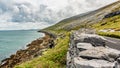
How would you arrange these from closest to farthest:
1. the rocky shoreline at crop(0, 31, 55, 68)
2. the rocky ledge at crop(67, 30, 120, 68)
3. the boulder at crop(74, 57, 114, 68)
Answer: the boulder at crop(74, 57, 114, 68) < the rocky ledge at crop(67, 30, 120, 68) < the rocky shoreline at crop(0, 31, 55, 68)

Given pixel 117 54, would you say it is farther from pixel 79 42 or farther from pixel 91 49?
pixel 79 42

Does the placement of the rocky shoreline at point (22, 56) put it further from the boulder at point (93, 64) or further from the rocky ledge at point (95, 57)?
the boulder at point (93, 64)

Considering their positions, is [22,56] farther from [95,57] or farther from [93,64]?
[93,64]

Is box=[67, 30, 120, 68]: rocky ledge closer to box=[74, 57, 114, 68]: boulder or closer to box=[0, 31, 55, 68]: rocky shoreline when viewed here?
box=[74, 57, 114, 68]: boulder

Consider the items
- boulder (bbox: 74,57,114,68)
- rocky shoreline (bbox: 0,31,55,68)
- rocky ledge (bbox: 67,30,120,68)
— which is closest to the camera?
boulder (bbox: 74,57,114,68)

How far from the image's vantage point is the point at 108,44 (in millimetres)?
23281

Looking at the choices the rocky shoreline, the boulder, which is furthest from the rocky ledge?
the rocky shoreline

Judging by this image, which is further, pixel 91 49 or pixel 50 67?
pixel 50 67

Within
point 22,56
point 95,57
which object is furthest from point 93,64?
point 22,56

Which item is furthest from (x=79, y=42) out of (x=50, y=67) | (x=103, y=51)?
(x=50, y=67)

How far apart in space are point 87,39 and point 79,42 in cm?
99

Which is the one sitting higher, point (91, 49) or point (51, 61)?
point (91, 49)

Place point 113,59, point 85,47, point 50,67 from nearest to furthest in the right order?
point 113,59, point 85,47, point 50,67

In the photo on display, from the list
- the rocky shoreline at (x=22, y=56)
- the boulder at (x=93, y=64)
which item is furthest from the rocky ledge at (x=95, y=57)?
the rocky shoreline at (x=22, y=56)
